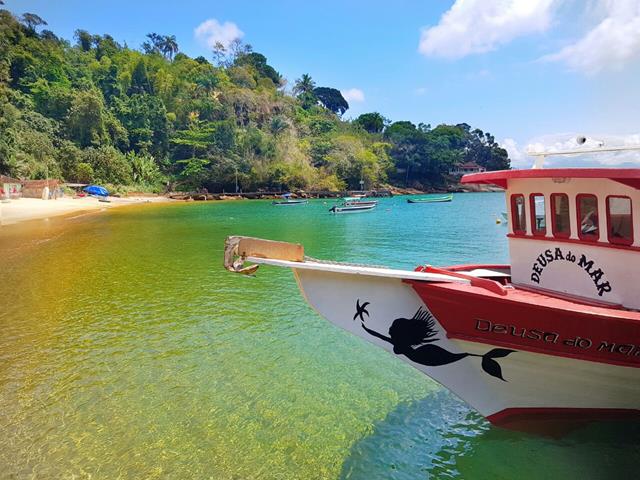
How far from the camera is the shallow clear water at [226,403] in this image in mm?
6000

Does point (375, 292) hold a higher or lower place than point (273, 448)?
higher

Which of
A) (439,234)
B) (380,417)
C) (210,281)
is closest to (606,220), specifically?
(380,417)

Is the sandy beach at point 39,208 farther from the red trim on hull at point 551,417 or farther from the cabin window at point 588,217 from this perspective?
the cabin window at point 588,217

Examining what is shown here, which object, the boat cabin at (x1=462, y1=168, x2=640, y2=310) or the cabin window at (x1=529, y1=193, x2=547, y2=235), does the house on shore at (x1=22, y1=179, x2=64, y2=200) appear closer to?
the boat cabin at (x1=462, y1=168, x2=640, y2=310)

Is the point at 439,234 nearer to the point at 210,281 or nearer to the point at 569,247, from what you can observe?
the point at 210,281

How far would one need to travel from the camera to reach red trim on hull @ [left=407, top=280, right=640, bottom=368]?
5633mm

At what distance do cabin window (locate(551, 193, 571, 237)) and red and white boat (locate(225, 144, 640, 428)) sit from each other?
15 mm

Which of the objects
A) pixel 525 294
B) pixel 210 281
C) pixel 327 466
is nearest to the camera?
pixel 327 466

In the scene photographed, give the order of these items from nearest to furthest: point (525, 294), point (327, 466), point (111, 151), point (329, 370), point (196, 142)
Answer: point (327, 466)
point (525, 294)
point (329, 370)
point (111, 151)
point (196, 142)

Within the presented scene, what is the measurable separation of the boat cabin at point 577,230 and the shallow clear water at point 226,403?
2190 mm

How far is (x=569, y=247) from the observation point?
6.66 metres

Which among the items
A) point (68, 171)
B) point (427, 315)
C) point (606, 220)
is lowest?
point (427, 315)

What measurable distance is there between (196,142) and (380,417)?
10051 cm

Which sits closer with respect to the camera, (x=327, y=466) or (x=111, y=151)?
(x=327, y=466)
